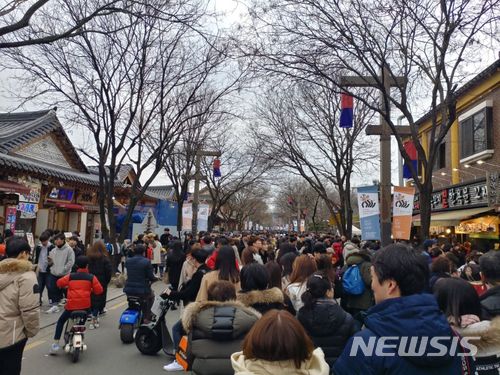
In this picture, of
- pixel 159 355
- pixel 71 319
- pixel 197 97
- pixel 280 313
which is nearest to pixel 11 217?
pixel 197 97

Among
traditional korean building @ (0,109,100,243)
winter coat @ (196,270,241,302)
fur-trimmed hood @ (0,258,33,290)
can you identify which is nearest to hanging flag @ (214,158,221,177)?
traditional korean building @ (0,109,100,243)

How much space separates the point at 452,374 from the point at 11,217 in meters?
14.6

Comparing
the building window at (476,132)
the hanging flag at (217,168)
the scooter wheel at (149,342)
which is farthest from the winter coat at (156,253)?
the building window at (476,132)

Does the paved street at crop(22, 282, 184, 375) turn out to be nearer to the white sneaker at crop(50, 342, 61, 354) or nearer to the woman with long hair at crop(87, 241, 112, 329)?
the white sneaker at crop(50, 342, 61, 354)

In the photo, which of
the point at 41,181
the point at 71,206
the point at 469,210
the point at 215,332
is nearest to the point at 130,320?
the point at 215,332

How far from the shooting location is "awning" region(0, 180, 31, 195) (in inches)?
462

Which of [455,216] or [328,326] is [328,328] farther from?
[455,216]

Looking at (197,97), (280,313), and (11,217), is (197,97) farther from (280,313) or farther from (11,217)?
(280,313)

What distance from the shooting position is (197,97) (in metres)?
15.0

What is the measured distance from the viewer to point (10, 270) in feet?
13.3

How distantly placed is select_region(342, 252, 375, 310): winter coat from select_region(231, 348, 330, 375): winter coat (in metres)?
3.50

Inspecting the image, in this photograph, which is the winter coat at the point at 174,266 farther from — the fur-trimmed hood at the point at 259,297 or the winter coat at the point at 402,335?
the winter coat at the point at 402,335

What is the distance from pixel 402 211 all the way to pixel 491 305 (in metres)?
7.25

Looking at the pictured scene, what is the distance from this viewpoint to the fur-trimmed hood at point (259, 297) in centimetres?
386
